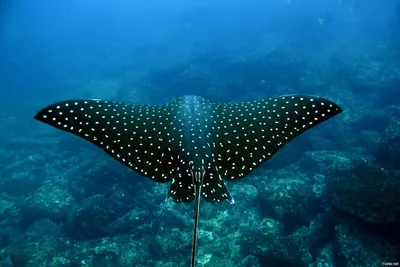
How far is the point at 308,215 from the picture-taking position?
29.1 feet

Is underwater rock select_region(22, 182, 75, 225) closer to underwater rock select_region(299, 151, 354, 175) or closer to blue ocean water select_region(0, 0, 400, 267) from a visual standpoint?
blue ocean water select_region(0, 0, 400, 267)

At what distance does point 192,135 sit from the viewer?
12.3 feet

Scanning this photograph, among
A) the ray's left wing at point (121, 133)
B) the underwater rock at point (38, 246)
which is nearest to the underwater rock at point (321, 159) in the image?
the ray's left wing at point (121, 133)

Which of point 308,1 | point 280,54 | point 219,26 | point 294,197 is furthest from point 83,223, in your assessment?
point 308,1

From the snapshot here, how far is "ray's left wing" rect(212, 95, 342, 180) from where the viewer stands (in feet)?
11.6

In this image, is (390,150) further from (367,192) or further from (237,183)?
(237,183)

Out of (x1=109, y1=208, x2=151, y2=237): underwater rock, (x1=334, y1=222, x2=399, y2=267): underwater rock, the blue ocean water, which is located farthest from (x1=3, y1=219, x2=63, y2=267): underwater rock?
(x1=334, y1=222, x2=399, y2=267): underwater rock

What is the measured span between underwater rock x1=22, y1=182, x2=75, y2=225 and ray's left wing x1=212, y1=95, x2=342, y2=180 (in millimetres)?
10505

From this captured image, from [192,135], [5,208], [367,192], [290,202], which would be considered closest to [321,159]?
[290,202]

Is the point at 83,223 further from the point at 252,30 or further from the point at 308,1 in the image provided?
the point at 308,1

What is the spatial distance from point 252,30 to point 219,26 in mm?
7634

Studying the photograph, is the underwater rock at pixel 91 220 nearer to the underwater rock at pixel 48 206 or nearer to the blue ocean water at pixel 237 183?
the blue ocean water at pixel 237 183

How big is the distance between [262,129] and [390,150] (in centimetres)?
1079

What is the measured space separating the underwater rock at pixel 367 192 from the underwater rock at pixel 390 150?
3.41m
